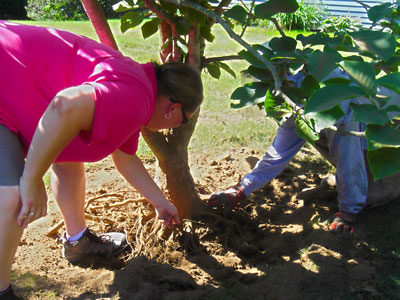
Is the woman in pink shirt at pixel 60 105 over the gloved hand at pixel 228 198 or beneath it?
over

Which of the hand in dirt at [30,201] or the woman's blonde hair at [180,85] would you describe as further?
the woman's blonde hair at [180,85]

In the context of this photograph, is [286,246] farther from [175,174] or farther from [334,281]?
[175,174]

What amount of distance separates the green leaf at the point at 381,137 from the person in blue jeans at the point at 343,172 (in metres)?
1.35

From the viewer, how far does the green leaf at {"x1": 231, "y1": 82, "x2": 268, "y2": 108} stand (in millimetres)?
2094

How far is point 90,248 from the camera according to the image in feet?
9.16

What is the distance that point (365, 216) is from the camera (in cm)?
307

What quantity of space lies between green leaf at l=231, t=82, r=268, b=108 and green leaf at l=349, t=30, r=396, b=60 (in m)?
0.48

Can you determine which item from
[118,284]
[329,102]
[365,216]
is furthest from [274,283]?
[329,102]

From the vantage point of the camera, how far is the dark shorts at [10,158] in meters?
1.95

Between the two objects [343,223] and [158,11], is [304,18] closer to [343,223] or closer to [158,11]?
[343,223]

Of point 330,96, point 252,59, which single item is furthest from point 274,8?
point 330,96

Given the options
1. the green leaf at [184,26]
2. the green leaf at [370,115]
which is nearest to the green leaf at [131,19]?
the green leaf at [184,26]

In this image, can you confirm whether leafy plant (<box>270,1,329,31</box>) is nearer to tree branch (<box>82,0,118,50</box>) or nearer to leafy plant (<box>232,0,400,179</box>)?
tree branch (<box>82,0,118,50</box>)

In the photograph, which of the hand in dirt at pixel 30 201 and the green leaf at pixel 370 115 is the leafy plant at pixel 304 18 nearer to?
the hand in dirt at pixel 30 201
